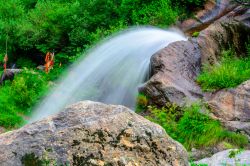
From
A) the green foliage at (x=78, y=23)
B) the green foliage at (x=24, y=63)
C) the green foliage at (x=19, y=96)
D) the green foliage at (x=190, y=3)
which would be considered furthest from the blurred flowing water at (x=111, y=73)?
the green foliage at (x=24, y=63)

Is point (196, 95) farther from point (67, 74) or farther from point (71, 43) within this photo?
point (71, 43)

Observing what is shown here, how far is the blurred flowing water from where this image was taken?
40.1ft

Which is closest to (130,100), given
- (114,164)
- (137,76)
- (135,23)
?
(137,76)

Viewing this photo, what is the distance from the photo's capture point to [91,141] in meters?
5.14

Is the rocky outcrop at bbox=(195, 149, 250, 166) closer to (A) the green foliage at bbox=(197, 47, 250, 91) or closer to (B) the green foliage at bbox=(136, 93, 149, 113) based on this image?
(B) the green foliage at bbox=(136, 93, 149, 113)

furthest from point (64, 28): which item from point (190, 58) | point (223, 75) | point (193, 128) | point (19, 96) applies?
point (193, 128)

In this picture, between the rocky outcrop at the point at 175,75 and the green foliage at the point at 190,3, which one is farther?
the green foliage at the point at 190,3

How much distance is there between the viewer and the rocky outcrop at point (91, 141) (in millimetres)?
5078

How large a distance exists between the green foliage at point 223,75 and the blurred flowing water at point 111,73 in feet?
4.77

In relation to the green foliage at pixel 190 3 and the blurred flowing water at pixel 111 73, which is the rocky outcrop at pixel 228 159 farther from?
the green foliage at pixel 190 3

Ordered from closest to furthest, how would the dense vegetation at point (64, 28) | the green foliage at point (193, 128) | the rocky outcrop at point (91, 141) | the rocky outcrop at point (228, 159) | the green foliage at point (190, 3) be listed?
the rocky outcrop at point (91, 141)
the rocky outcrop at point (228, 159)
the green foliage at point (193, 128)
the dense vegetation at point (64, 28)
the green foliage at point (190, 3)

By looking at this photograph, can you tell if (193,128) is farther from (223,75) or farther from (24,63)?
(24,63)

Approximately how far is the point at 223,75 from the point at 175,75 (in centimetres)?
106

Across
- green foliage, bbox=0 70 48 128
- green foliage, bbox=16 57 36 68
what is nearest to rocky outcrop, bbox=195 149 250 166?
green foliage, bbox=0 70 48 128
